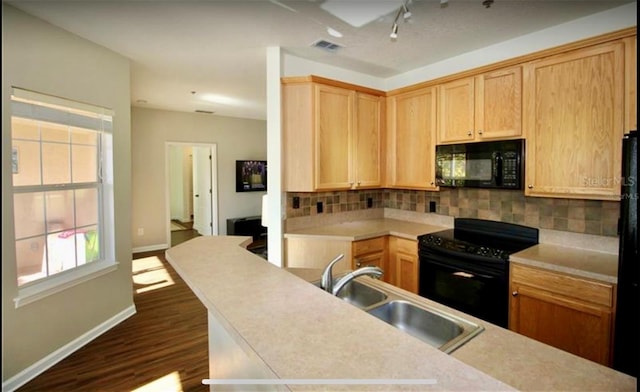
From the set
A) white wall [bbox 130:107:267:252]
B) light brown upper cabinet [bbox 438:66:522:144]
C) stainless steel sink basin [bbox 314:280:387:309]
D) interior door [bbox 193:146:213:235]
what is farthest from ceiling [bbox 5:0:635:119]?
interior door [bbox 193:146:213:235]

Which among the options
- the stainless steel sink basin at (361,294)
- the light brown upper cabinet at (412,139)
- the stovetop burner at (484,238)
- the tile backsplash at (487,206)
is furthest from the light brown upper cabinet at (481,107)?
the stainless steel sink basin at (361,294)

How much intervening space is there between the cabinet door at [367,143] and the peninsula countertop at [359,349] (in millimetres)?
2175

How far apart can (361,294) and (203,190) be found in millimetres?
5973

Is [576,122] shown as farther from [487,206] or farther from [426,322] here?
[426,322]

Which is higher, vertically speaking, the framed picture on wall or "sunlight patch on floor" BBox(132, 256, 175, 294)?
the framed picture on wall

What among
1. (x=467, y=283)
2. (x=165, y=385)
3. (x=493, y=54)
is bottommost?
(x=165, y=385)

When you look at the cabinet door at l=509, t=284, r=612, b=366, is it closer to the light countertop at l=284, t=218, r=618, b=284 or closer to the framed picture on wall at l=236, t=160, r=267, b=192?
the light countertop at l=284, t=218, r=618, b=284

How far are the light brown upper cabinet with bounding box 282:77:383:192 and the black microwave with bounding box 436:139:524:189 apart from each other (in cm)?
83

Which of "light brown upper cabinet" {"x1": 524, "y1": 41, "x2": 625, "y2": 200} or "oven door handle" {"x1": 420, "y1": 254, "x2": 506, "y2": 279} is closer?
"light brown upper cabinet" {"x1": 524, "y1": 41, "x2": 625, "y2": 200}

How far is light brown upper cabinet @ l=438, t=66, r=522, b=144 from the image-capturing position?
2.68 metres

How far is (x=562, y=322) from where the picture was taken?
215 cm

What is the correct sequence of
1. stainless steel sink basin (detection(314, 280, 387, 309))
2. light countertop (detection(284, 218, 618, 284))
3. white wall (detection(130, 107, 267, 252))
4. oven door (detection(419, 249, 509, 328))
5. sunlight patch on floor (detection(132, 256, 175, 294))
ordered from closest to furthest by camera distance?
stainless steel sink basin (detection(314, 280, 387, 309)) → light countertop (detection(284, 218, 618, 284)) → oven door (detection(419, 249, 509, 328)) → sunlight patch on floor (detection(132, 256, 175, 294)) → white wall (detection(130, 107, 267, 252))

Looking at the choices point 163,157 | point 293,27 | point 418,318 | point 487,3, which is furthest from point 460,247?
point 163,157

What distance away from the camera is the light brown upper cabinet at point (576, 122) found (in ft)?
7.23
